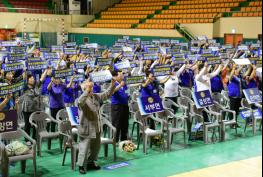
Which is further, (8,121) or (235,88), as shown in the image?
(235,88)

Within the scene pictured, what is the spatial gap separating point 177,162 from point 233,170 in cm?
143

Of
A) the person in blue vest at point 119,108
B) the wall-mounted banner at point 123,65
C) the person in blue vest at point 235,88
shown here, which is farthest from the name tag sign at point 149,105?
the person in blue vest at point 235,88

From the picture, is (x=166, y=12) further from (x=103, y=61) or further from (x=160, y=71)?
(x=160, y=71)

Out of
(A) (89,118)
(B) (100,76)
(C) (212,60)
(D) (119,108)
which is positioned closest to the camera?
(A) (89,118)

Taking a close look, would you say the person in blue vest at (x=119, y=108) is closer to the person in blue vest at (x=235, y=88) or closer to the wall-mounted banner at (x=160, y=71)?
the wall-mounted banner at (x=160, y=71)

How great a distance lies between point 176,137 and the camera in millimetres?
11555

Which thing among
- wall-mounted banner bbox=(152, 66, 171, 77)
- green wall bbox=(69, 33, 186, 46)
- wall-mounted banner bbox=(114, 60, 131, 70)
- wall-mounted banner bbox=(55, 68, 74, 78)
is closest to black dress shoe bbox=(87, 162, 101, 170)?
wall-mounted banner bbox=(55, 68, 74, 78)

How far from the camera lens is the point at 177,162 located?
30.4 feet

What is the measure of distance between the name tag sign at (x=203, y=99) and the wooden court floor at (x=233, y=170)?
2273mm

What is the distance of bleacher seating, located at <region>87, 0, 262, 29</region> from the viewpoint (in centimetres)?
2662

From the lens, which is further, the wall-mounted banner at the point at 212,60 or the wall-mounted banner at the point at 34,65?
the wall-mounted banner at the point at 212,60

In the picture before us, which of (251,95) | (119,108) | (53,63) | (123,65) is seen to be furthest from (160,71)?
(53,63)

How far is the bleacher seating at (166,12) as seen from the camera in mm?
26625

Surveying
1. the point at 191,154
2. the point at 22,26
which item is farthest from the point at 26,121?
the point at 22,26
